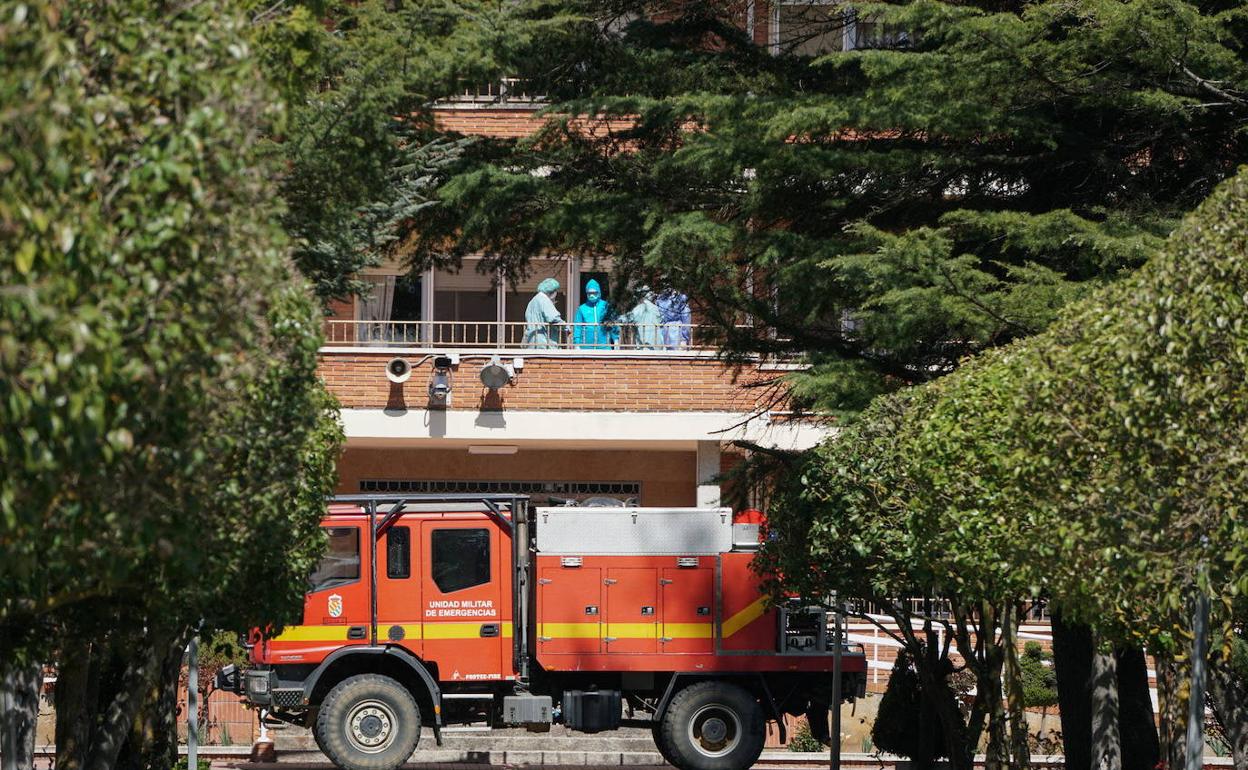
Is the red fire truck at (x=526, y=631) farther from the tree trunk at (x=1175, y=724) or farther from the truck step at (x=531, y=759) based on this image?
the tree trunk at (x=1175, y=724)

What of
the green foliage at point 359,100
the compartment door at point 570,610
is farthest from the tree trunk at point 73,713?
the compartment door at point 570,610

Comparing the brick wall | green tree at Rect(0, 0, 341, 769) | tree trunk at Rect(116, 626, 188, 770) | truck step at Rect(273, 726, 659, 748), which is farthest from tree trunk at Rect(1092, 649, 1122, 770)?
the brick wall

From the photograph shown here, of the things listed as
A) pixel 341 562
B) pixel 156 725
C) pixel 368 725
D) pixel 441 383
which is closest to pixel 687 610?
pixel 368 725

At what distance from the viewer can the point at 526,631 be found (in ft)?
61.7

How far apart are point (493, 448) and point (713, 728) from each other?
Result: 414 inches

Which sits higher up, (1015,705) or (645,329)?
(645,329)

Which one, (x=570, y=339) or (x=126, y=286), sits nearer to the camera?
(x=126, y=286)

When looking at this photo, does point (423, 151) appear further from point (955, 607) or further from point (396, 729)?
point (396, 729)

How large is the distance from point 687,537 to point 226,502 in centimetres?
1152

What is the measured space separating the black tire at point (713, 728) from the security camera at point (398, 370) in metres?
8.74

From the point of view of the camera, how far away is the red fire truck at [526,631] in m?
18.2

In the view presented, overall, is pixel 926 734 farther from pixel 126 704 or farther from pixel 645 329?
pixel 645 329

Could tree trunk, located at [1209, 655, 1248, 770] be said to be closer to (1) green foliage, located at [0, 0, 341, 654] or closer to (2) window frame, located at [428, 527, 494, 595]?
(2) window frame, located at [428, 527, 494, 595]

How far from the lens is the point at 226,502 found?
24.5 ft
